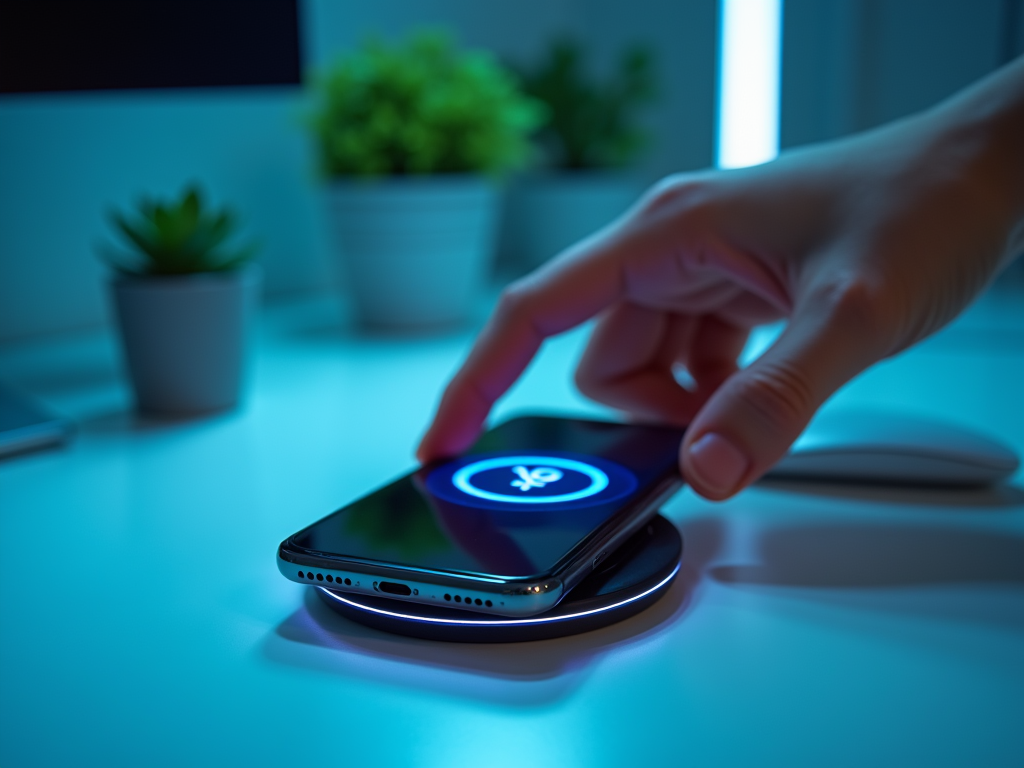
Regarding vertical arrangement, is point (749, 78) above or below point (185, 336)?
above

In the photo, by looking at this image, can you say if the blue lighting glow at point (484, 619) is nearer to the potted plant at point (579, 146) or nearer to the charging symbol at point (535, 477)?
the charging symbol at point (535, 477)

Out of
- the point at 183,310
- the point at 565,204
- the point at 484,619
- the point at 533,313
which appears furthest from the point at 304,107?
the point at 484,619

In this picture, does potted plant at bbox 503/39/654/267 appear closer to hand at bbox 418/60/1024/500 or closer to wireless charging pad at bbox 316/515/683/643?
hand at bbox 418/60/1024/500

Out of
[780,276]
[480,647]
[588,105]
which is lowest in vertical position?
[480,647]

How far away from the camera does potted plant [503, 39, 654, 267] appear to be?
131 centimetres

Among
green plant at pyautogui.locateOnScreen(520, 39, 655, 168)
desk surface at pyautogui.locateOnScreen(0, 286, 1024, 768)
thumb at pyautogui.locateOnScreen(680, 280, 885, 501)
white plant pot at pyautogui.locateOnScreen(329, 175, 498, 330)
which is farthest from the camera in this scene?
green plant at pyautogui.locateOnScreen(520, 39, 655, 168)

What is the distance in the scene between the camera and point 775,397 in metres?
0.46

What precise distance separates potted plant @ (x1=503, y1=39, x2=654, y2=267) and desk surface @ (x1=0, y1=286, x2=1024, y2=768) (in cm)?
71

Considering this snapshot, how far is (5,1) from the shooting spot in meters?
0.63

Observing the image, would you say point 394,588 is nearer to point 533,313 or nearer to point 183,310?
point 533,313

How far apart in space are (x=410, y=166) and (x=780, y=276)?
0.60 metres

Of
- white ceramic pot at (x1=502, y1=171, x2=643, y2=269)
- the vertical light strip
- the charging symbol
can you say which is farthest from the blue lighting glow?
white ceramic pot at (x1=502, y1=171, x2=643, y2=269)

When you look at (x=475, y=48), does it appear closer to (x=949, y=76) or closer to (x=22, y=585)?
(x=949, y=76)

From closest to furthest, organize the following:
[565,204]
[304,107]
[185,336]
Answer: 1. [185,336]
2. [304,107]
3. [565,204]
